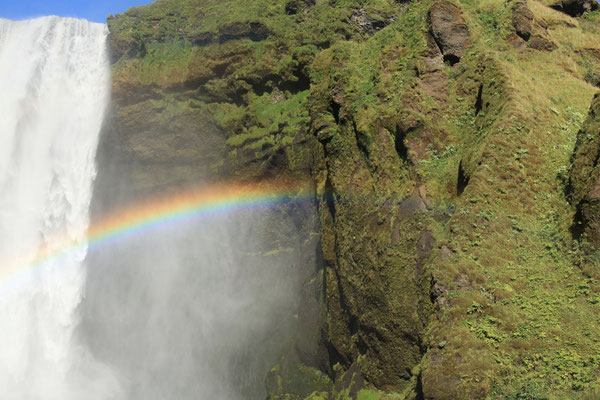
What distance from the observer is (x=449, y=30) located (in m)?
12.6

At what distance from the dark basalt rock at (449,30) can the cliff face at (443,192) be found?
0.06 metres

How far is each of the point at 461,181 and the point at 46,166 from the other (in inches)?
931

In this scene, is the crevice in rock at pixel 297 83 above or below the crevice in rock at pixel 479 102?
above

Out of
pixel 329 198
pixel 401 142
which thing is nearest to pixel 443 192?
pixel 401 142

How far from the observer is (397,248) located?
1073cm

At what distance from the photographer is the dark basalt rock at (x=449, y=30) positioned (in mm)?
12453

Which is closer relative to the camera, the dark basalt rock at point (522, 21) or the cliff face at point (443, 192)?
the cliff face at point (443, 192)

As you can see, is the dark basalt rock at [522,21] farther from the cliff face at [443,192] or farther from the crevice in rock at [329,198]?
the crevice in rock at [329,198]

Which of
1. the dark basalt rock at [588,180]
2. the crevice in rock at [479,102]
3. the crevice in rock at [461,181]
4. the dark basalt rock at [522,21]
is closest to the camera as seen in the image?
the dark basalt rock at [588,180]

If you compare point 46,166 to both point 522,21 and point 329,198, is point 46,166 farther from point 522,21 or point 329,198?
point 522,21

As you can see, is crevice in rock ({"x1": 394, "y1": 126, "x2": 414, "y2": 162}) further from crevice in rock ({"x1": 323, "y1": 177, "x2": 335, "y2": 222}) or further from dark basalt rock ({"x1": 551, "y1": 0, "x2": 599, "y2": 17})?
dark basalt rock ({"x1": 551, "y1": 0, "x2": 599, "y2": 17})

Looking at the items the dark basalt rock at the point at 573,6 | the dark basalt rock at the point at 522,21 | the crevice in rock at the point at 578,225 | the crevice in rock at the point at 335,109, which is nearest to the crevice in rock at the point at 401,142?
the crevice in rock at the point at 335,109

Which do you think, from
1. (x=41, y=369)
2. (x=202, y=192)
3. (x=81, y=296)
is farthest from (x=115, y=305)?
(x=202, y=192)

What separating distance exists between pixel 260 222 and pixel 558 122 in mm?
12934
